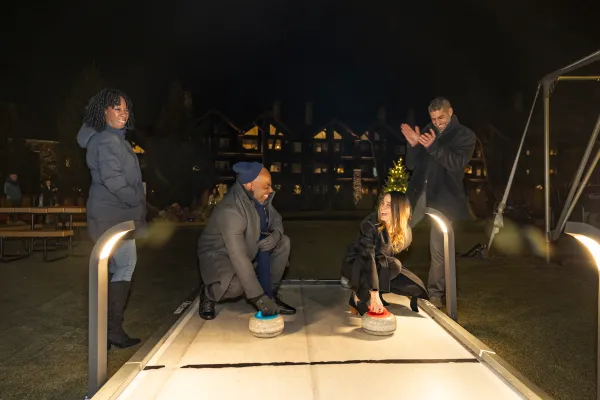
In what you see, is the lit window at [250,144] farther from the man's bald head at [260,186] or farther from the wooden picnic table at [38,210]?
the man's bald head at [260,186]

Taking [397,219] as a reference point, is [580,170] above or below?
above

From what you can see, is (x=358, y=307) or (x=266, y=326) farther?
(x=358, y=307)

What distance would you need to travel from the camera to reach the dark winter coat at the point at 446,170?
4.92m

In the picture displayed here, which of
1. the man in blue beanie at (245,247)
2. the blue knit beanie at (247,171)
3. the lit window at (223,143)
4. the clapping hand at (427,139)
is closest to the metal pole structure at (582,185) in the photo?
the clapping hand at (427,139)

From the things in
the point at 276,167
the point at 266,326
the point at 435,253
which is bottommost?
the point at 266,326

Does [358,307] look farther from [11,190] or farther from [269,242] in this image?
[11,190]

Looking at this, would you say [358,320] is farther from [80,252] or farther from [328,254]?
[80,252]

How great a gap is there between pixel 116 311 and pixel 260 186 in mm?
1658

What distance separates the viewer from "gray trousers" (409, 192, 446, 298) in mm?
5039

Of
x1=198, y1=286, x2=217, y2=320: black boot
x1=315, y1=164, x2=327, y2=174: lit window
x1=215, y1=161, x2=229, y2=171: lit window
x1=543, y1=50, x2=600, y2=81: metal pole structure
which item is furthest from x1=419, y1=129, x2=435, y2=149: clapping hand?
x1=315, y1=164, x2=327, y2=174: lit window

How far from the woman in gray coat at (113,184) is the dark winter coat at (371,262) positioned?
1.90 metres

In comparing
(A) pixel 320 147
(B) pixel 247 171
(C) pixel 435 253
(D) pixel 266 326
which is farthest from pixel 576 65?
(A) pixel 320 147

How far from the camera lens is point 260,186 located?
13.5ft

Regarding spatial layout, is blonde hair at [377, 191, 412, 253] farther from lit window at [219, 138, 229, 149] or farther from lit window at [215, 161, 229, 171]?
lit window at [219, 138, 229, 149]
